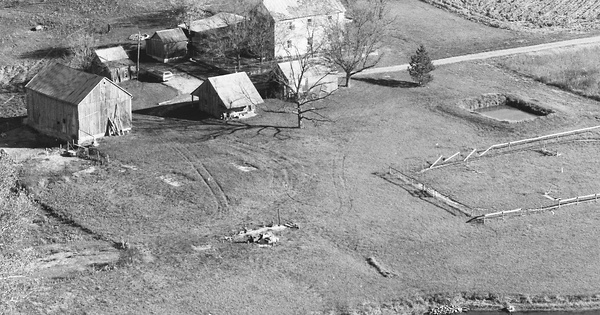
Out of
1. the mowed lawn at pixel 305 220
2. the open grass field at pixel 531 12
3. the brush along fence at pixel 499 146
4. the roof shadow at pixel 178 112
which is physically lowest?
the mowed lawn at pixel 305 220

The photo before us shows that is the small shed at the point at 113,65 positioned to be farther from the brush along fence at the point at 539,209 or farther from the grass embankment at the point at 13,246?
the brush along fence at the point at 539,209

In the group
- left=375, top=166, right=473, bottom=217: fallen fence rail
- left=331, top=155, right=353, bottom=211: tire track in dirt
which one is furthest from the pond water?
left=331, top=155, right=353, bottom=211: tire track in dirt

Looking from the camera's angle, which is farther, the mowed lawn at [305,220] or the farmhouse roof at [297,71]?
the farmhouse roof at [297,71]

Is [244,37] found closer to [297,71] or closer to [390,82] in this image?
[297,71]

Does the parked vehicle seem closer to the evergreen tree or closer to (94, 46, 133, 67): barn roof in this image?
(94, 46, 133, 67): barn roof

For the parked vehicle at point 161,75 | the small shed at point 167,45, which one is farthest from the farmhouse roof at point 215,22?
the parked vehicle at point 161,75

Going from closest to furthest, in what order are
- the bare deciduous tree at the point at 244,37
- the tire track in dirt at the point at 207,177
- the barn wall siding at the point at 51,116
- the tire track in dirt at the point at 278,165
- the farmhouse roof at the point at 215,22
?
1. the tire track in dirt at the point at 207,177
2. the tire track in dirt at the point at 278,165
3. the barn wall siding at the point at 51,116
4. the bare deciduous tree at the point at 244,37
5. the farmhouse roof at the point at 215,22

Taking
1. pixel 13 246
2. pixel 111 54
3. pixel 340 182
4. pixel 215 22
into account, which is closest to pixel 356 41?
pixel 215 22
